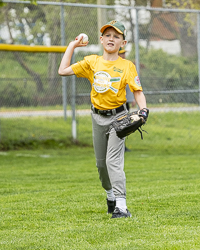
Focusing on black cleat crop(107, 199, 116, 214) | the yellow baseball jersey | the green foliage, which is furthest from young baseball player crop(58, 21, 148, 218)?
the green foliage

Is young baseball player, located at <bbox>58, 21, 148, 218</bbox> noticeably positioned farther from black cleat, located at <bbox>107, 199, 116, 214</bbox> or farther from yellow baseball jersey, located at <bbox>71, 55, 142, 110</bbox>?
black cleat, located at <bbox>107, 199, 116, 214</bbox>

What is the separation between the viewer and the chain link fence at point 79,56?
36.1 ft

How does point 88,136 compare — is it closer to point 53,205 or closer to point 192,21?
point 192,21

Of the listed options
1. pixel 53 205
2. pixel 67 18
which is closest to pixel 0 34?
pixel 67 18

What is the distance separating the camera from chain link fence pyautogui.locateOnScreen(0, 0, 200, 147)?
11.0 metres

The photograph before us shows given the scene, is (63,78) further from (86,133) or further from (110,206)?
(110,206)

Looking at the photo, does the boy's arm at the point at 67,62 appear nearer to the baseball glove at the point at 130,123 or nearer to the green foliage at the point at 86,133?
the baseball glove at the point at 130,123

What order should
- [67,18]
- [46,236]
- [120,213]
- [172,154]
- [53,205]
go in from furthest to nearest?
1. [67,18]
2. [172,154]
3. [53,205]
4. [120,213]
5. [46,236]

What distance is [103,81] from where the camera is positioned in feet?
15.1

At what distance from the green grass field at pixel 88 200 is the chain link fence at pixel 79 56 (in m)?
0.60

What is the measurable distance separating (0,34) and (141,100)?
6919 millimetres

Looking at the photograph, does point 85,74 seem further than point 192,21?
No

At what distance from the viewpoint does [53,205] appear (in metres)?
5.30

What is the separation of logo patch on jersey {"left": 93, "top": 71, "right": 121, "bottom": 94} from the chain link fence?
20.9 ft
